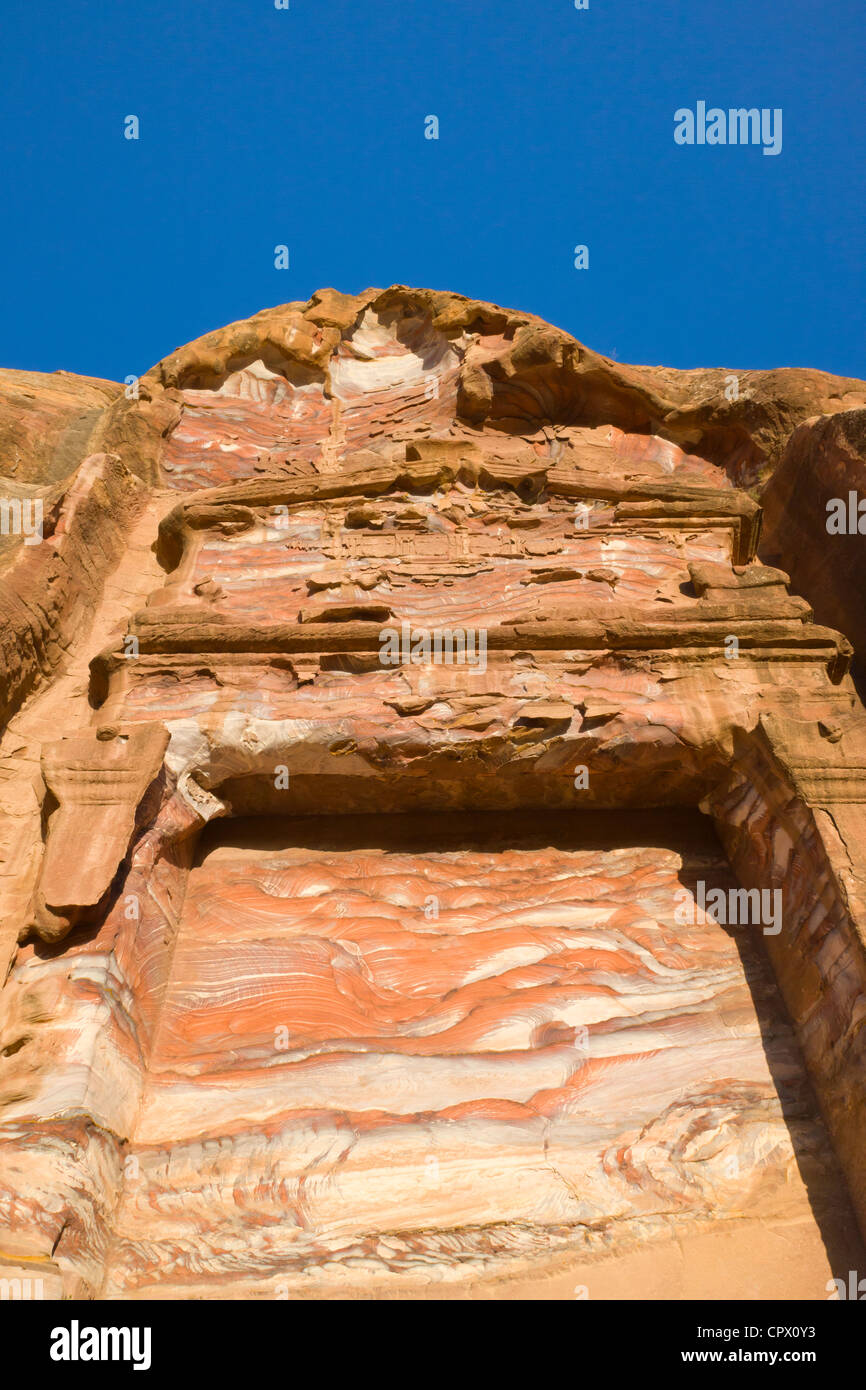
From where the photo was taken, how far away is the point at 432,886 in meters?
5.12

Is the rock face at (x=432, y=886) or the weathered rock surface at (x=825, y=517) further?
the weathered rock surface at (x=825, y=517)

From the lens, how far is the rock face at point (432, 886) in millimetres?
3820

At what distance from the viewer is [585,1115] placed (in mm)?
4176

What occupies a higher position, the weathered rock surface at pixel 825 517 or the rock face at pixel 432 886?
the weathered rock surface at pixel 825 517

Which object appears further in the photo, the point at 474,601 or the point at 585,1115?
the point at 474,601

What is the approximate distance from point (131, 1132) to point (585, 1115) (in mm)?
1780

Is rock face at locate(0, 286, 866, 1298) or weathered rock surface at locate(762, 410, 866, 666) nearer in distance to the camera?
rock face at locate(0, 286, 866, 1298)

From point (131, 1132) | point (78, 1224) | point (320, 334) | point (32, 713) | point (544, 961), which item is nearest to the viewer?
point (78, 1224)

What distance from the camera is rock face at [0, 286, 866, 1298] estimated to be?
3820 mm

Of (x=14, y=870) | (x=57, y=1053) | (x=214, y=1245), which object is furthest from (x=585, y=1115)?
(x=14, y=870)

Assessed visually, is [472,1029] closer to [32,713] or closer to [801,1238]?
[801,1238]

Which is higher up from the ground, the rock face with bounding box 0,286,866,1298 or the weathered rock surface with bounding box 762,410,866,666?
the weathered rock surface with bounding box 762,410,866,666

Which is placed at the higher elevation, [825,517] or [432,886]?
[825,517]

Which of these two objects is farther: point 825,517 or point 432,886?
point 825,517
